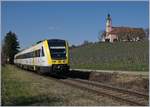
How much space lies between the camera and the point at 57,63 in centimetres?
2912

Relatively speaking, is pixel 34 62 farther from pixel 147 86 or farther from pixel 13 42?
pixel 13 42

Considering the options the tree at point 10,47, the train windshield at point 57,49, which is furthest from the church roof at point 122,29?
the train windshield at point 57,49

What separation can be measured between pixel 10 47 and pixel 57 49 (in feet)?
308

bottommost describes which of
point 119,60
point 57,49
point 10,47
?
point 119,60

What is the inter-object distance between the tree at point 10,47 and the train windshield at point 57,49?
8785 cm

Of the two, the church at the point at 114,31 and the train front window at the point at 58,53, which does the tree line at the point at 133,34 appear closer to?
the church at the point at 114,31

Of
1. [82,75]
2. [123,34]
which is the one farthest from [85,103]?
[123,34]

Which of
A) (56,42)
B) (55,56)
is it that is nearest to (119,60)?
(56,42)

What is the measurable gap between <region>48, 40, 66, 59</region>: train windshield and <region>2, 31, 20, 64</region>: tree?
87.8 meters

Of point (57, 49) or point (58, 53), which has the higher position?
point (57, 49)

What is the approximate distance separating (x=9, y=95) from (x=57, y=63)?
1184cm

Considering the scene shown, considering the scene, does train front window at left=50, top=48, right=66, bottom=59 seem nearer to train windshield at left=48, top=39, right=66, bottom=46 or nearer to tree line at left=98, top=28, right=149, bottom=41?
train windshield at left=48, top=39, right=66, bottom=46

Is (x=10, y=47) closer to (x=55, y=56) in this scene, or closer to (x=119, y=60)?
(x=119, y=60)

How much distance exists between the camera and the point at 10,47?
122m
